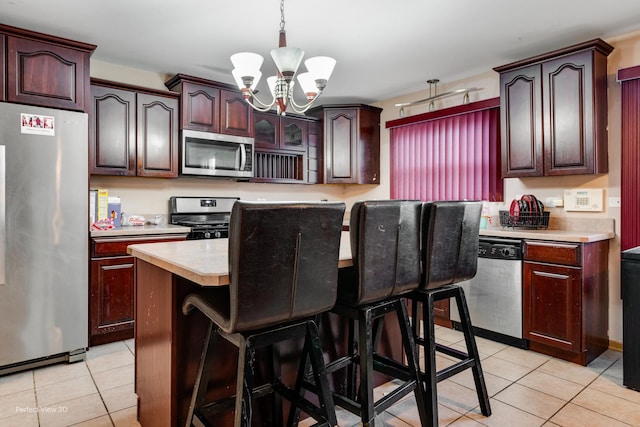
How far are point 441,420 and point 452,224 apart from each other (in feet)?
3.42

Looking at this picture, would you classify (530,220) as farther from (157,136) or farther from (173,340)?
(157,136)

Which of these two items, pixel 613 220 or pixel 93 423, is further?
pixel 613 220

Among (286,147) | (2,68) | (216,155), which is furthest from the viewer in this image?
(286,147)

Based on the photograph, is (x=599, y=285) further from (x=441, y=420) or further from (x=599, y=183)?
(x=441, y=420)

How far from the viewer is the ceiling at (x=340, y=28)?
2.52 meters

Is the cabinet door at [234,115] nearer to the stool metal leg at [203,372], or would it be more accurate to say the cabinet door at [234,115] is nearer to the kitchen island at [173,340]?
the kitchen island at [173,340]

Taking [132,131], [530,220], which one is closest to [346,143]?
[530,220]

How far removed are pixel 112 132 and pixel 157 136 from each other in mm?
382

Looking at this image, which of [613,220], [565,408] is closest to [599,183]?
[613,220]

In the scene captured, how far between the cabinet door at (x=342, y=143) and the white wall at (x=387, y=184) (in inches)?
17.3

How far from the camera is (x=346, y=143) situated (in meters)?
4.70

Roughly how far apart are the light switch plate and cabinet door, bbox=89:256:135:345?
3.60 meters

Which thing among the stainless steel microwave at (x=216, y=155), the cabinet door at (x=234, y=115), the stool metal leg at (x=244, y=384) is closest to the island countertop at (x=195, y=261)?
the stool metal leg at (x=244, y=384)

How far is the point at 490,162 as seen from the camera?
12.2 ft
